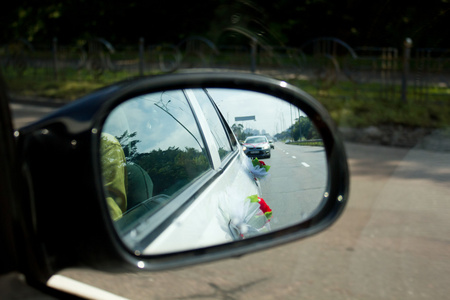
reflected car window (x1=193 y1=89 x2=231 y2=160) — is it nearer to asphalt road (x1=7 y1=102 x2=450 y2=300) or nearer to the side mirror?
the side mirror

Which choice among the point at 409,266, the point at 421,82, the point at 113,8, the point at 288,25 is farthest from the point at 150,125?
the point at 421,82

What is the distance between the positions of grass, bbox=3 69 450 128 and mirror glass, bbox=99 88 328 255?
17.6 ft

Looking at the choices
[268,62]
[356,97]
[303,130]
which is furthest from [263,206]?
[356,97]

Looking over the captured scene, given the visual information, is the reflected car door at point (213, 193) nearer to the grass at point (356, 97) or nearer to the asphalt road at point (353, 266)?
the asphalt road at point (353, 266)

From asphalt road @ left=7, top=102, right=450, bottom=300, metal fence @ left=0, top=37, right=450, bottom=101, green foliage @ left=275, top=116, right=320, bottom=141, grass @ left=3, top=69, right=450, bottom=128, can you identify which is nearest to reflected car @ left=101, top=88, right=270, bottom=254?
green foliage @ left=275, top=116, right=320, bottom=141

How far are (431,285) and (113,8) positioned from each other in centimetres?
624

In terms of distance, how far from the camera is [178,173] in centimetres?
185

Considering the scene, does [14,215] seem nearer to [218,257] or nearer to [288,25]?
[218,257]

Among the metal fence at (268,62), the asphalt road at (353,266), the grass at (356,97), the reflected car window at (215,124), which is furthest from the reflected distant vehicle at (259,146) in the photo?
the grass at (356,97)

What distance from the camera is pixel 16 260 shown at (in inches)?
48.4

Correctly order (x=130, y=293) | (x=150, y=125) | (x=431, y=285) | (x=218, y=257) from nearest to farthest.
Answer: (x=218, y=257) < (x=150, y=125) < (x=130, y=293) < (x=431, y=285)

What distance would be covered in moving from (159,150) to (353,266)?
1988 mm

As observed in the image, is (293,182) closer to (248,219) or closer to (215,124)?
(248,219)

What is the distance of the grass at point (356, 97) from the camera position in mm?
7985
